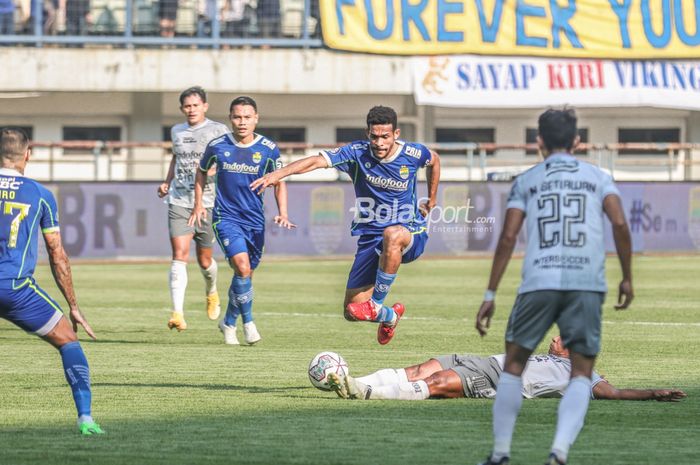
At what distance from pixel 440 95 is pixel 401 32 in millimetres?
3756

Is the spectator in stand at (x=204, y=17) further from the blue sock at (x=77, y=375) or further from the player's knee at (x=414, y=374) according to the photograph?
the blue sock at (x=77, y=375)

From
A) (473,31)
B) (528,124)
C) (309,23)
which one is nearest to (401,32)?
(473,31)

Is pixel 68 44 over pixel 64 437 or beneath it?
over

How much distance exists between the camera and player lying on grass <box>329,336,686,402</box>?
32.5ft

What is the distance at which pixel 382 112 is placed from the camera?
1204 cm

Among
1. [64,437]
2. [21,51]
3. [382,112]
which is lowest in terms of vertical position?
[64,437]

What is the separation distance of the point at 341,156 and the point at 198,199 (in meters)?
2.56

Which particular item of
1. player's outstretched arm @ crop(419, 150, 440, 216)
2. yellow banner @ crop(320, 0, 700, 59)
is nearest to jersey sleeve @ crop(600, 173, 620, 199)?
player's outstretched arm @ crop(419, 150, 440, 216)

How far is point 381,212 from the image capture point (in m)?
12.8

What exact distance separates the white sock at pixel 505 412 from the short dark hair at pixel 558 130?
1227mm

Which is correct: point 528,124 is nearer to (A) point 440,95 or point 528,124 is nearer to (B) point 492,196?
(A) point 440,95

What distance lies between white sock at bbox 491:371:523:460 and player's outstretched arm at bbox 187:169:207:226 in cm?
708

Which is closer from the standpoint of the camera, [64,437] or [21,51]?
[64,437]

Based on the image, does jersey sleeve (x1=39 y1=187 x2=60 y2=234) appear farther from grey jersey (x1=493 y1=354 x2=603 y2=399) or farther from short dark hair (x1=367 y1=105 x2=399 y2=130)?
short dark hair (x1=367 y1=105 x2=399 y2=130)
